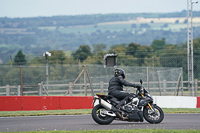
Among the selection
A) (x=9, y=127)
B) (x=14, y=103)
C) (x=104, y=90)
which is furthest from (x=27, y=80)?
(x=9, y=127)

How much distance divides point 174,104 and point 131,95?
304 inches

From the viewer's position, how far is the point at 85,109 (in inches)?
774

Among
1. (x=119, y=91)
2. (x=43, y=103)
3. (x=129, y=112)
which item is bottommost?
(x=43, y=103)

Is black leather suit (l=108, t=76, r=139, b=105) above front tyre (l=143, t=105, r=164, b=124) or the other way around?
above

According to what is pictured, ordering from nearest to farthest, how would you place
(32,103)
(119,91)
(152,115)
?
(152,115) < (119,91) < (32,103)

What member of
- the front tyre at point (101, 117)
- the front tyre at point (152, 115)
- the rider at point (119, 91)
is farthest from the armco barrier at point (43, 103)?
the front tyre at point (152, 115)

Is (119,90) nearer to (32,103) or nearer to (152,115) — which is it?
(152,115)

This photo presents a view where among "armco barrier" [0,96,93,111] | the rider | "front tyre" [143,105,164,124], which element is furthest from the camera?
"armco barrier" [0,96,93,111]

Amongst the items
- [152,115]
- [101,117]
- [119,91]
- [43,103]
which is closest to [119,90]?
[119,91]

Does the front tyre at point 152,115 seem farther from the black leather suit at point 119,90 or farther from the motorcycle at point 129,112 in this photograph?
the black leather suit at point 119,90

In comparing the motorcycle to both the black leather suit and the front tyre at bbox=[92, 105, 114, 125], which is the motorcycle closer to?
the front tyre at bbox=[92, 105, 114, 125]

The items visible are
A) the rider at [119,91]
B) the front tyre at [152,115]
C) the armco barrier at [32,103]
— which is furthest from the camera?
the armco barrier at [32,103]

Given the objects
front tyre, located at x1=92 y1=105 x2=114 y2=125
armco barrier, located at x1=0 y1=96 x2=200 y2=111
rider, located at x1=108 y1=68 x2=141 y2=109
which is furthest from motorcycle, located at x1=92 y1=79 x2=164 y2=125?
armco barrier, located at x1=0 y1=96 x2=200 y2=111

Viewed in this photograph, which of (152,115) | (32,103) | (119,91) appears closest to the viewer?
(152,115)
